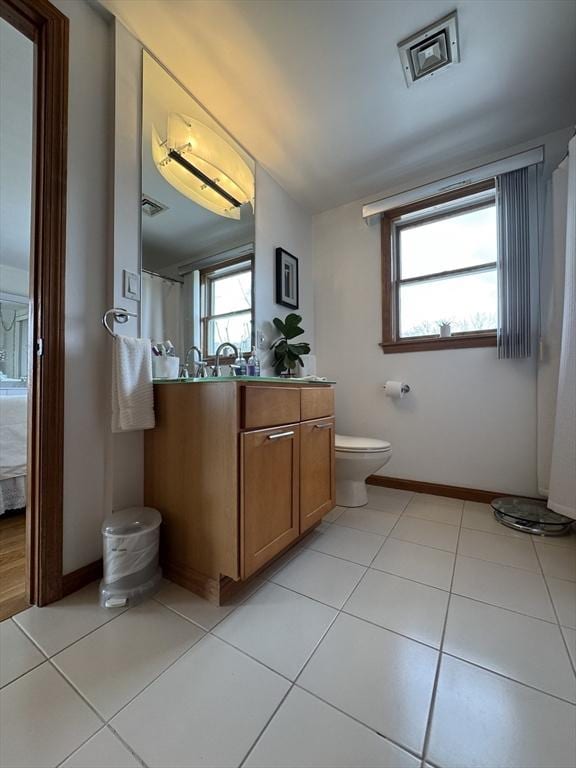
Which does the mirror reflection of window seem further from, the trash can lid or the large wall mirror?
the trash can lid

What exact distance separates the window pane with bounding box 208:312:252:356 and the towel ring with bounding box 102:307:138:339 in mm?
562

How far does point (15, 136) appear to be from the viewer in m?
1.89

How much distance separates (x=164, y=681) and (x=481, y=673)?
0.84 metres

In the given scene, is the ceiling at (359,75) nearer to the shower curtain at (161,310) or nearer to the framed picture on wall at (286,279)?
the framed picture on wall at (286,279)

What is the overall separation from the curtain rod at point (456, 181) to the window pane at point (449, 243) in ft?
0.71

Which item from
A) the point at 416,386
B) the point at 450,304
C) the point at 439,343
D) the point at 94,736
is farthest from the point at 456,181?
the point at 94,736

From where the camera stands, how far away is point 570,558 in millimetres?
1387

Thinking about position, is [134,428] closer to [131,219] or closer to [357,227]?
[131,219]

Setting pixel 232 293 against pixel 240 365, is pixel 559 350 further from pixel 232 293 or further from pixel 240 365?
pixel 232 293

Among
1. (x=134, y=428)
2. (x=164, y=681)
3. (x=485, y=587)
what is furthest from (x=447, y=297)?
(x=164, y=681)

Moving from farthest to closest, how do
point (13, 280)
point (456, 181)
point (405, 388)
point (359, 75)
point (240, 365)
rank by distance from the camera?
1. point (13, 280)
2. point (405, 388)
3. point (456, 181)
4. point (240, 365)
5. point (359, 75)

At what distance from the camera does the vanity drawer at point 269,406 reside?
1080mm

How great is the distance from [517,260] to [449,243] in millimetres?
498

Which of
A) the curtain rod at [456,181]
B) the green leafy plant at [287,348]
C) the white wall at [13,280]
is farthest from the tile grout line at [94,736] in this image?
the white wall at [13,280]
